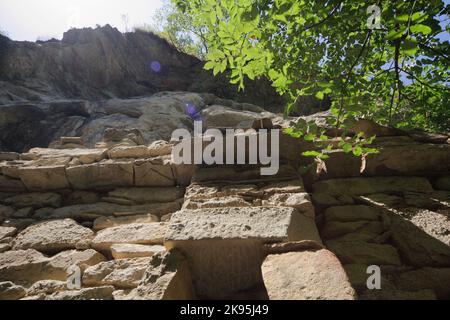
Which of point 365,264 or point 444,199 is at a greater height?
point 444,199

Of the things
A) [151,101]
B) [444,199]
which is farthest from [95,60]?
[444,199]

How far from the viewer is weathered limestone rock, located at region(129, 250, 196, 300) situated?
1888mm

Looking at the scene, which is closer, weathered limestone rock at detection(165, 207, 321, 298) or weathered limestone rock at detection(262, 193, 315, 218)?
weathered limestone rock at detection(165, 207, 321, 298)

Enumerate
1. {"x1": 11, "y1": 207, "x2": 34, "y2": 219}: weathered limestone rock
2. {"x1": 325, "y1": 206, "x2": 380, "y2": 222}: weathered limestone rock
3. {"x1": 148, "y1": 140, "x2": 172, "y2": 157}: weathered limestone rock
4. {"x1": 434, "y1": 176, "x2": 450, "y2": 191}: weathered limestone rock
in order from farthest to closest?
{"x1": 148, "y1": 140, "x2": 172, "y2": 157}: weathered limestone rock
{"x1": 11, "y1": 207, "x2": 34, "y2": 219}: weathered limestone rock
{"x1": 434, "y1": 176, "x2": 450, "y2": 191}: weathered limestone rock
{"x1": 325, "y1": 206, "x2": 380, "y2": 222}: weathered limestone rock

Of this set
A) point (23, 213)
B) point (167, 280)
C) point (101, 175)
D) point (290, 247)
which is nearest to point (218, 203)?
point (290, 247)

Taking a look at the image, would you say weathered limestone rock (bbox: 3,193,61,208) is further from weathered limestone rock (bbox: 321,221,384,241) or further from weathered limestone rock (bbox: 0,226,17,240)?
weathered limestone rock (bbox: 321,221,384,241)

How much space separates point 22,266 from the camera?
9.13 feet

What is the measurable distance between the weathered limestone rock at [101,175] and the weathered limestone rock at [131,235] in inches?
41.7

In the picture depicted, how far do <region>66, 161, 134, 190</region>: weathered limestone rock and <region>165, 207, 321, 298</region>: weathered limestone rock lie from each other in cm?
212

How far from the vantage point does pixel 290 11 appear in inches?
104

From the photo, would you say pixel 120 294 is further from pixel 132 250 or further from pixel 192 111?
pixel 192 111

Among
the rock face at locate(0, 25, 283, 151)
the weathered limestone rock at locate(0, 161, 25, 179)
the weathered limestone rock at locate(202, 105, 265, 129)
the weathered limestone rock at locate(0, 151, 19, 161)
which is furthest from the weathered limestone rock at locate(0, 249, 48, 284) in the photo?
the weathered limestone rock at locate(202, 105, 265, 129)
